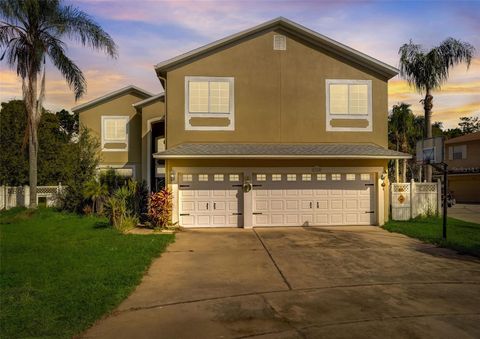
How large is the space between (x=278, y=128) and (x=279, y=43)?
335cm

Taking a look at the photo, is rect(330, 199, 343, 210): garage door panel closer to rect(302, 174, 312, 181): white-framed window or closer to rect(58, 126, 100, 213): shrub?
rect(302, 174, 312, 181): white-framed window

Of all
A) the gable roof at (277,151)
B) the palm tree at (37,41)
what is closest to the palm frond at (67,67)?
the palm tree at (37,41)

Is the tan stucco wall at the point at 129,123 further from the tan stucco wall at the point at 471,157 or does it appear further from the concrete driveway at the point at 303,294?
the tan stucco wall at the point at 471,157

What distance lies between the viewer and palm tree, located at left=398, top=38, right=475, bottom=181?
74.8ft

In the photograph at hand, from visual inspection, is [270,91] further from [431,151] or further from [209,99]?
[431,151]

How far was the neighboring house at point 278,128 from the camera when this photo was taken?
1648cm

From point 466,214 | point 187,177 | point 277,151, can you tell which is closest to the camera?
point 277,151

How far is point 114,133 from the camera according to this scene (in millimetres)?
25875

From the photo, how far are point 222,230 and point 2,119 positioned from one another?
742 inches

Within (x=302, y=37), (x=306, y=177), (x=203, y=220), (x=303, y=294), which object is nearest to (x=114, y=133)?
(x=203, y=220)

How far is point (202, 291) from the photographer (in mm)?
7855

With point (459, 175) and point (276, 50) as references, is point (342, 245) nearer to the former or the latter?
point (276, 50)

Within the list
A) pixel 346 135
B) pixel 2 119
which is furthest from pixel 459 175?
pixel 2 119

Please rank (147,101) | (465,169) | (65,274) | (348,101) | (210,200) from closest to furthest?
(65,274), (210,200), (348,101), (147,101), (465,169)
